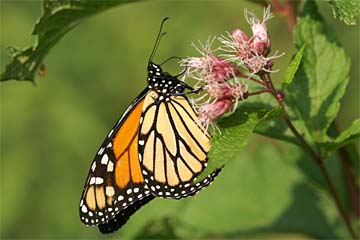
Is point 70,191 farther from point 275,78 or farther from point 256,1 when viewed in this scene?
point 256,1

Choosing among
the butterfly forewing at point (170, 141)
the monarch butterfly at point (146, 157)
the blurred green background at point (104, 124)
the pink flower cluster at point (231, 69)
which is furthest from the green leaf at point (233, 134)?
the blurred green background at point (104, 124)

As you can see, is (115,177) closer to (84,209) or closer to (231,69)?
(84,209)

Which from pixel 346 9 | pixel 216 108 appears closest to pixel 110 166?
pixel 216 108

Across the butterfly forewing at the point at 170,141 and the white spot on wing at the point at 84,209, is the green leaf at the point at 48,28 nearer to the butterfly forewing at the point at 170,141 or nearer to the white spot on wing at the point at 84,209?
the butterfly forewing at the point at 170,141

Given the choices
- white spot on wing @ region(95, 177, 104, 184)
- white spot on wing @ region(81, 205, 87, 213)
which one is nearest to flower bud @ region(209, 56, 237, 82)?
white spot on wing @ region(95, 177, 104, 184)

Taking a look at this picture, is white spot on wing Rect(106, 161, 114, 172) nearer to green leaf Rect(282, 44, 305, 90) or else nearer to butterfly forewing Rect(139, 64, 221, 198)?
butterfly forewing Rect(139, 64, 221, 198)
